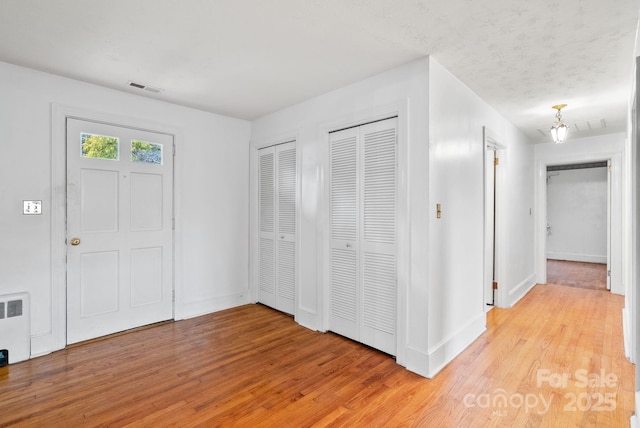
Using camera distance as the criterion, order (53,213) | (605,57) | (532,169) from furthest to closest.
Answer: (532,169), (53,213), (605,57)

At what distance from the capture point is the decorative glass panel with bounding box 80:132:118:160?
3238mm

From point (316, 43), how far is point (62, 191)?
9.08 ft

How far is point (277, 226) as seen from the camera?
13.6ft

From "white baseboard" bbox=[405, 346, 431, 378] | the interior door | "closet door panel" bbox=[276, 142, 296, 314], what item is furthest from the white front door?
the interior door

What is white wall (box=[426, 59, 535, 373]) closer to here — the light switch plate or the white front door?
the white front door

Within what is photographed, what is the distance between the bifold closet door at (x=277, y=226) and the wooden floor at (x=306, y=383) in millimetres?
659

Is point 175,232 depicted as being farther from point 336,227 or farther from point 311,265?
point 336,227

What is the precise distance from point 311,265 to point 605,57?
322cm

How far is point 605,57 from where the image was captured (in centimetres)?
258

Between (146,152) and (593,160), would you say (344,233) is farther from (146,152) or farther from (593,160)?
(593,160)

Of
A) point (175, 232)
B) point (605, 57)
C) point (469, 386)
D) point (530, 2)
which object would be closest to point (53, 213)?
point (175, 232)

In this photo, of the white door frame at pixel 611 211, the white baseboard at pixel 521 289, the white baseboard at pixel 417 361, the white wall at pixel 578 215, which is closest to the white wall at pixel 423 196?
A: the white baseboard at pixel 417 361

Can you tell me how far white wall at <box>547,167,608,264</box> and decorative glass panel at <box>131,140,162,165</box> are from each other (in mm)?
9145

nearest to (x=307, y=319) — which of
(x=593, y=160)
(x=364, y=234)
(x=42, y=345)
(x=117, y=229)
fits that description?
(x=364, y=234)
